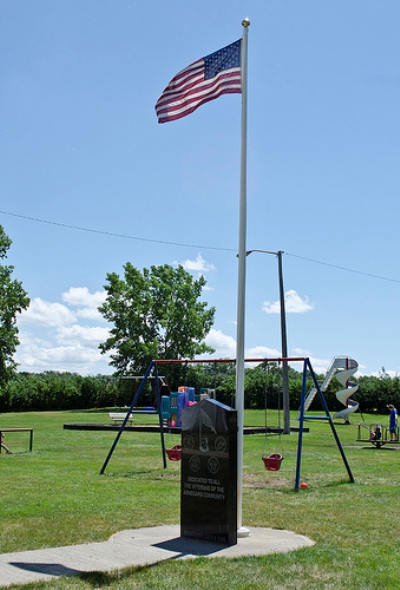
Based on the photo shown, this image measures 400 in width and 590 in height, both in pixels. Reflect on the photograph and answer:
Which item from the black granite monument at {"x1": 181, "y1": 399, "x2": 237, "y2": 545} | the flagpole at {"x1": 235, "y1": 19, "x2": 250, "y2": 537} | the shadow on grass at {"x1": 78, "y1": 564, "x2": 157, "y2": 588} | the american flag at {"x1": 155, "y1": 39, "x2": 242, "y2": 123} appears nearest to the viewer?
the shadow on grass at {"x1": 78, "y1": 564, "x2": 157, "y2": 588}

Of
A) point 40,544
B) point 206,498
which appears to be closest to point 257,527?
point 206,498

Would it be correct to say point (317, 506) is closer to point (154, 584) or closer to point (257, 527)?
→ point (257, 527)

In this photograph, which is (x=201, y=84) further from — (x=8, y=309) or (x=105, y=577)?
(x=8, y=309)

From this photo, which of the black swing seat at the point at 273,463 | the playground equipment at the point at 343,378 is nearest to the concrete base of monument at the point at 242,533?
the black swing seat at the point at 273,463

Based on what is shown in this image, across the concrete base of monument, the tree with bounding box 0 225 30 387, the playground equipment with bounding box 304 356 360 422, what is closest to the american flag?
the concrete base of monument

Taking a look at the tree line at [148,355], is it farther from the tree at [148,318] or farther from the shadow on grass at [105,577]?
the shadow on grass at [105,577]

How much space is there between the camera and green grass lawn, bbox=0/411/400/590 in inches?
248

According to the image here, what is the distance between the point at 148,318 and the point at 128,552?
2360 inches

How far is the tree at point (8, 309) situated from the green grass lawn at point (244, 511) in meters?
27.9

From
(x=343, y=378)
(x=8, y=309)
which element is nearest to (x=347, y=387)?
(x=343, y=378)

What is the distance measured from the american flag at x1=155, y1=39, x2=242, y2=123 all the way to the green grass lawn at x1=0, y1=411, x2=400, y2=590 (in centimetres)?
557

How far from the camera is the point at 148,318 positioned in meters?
67.1

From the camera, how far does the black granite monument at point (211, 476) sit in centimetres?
799

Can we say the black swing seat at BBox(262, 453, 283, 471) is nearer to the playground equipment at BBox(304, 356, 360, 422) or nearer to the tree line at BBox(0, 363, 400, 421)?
the playground equipment at BBox(304, 356, 360, 422)
